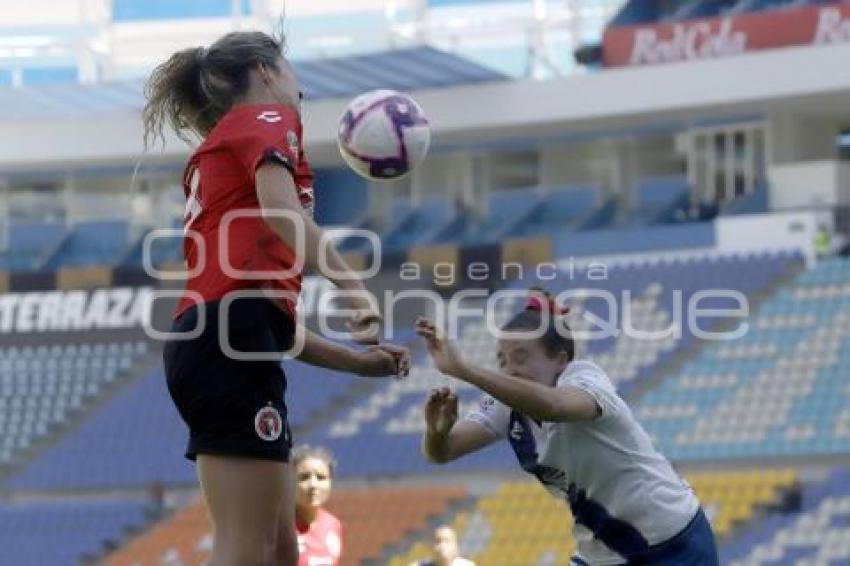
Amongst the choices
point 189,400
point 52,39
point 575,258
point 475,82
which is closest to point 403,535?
point 575,258

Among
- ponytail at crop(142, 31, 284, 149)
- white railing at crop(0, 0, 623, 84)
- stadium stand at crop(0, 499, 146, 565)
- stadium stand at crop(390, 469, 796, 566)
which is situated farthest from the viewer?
white railing at crop(0, 0, 623, 84)

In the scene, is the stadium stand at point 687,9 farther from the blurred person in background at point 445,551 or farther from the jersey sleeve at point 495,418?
the jersey sleeve at point 495,418

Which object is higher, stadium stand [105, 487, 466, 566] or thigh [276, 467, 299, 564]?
thigh [276, 467, 299, 564]

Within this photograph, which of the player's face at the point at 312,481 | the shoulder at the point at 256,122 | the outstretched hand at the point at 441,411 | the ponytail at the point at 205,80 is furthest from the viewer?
the player's face at the point at 312,481

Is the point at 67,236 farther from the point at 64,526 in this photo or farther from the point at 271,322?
the point at 271,322

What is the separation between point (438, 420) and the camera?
668 centimetres

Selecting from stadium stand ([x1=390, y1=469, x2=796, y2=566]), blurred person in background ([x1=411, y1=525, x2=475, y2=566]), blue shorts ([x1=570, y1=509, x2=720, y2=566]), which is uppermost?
blue shorts ([x1=570, y1=509, x2=720, y2=566])

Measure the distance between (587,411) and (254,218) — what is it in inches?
56.3

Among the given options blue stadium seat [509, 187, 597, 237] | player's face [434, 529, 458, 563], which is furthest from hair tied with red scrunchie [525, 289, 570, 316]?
blue stadium seat [509, 187, 597, 237]

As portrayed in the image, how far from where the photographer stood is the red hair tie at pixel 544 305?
6.73 m

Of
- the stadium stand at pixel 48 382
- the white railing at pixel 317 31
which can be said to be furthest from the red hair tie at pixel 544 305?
the white railing at pixel 317 31

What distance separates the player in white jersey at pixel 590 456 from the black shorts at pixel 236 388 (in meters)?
1.11

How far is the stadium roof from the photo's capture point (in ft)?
95.6

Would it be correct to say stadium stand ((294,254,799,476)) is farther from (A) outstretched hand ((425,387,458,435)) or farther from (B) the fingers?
(B) the fingers
